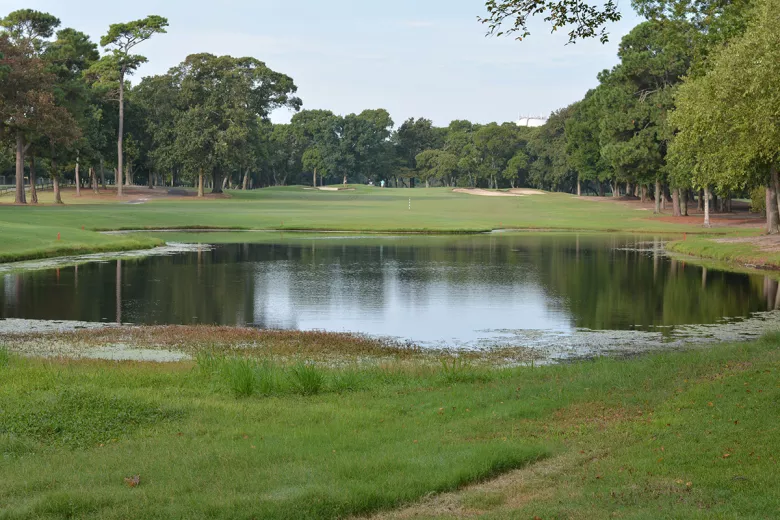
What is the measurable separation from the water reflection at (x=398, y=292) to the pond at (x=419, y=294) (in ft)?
0.18

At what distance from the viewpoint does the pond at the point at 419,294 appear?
25.3 meters

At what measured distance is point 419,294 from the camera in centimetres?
3247

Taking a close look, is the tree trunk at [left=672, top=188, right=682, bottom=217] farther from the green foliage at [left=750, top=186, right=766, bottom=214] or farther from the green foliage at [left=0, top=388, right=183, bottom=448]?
the green foliage at [left=0, top=388, right=183, bottom=448]

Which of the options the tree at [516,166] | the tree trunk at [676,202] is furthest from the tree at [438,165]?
the tree trunk at [676,202]

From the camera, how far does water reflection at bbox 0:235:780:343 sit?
85.9 ft

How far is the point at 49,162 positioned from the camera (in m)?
98.8

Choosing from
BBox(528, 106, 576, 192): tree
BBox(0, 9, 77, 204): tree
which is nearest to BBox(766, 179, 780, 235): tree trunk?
BBox(0, 9, 77, 204): tree

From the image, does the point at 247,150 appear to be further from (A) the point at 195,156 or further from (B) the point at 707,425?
(B) the point at 707,425

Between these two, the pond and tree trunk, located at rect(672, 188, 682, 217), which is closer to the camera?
the pond

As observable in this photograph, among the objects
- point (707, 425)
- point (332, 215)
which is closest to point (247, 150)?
point (332, 215)

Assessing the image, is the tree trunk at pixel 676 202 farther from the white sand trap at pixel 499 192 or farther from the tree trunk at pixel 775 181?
the white sand trap at pixel 499 192

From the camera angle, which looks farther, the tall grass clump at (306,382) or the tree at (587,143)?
the tree at (587,143)

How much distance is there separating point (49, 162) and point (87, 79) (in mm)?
11241

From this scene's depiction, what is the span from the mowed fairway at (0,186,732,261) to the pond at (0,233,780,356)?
743 cm
